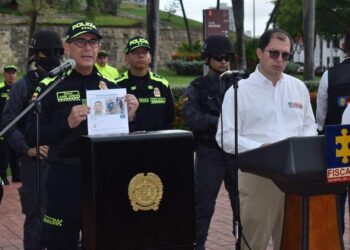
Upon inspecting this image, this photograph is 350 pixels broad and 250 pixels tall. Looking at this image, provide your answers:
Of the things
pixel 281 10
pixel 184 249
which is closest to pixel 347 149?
pixel 184 249

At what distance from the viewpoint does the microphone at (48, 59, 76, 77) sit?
4.04 metres

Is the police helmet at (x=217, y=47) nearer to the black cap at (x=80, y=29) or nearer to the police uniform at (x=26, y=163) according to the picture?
the police uniform at (x=26, y=163)

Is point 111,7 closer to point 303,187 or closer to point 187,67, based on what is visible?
point 187,67

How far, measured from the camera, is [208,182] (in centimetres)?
575

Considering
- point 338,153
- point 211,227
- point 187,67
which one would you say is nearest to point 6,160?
point 211,227

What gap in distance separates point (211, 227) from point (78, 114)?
374 cm

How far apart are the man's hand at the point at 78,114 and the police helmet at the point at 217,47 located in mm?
2187

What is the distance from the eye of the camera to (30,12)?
26.4 m

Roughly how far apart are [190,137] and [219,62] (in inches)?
77.2

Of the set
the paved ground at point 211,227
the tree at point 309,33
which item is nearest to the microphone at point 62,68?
the paved ground at point 211,227

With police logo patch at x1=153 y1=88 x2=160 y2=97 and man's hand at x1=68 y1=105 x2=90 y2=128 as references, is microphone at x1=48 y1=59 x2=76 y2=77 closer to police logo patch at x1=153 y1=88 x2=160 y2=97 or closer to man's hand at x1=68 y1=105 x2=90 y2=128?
man's hand at x1=68 y1=105 x2=90 y2=128

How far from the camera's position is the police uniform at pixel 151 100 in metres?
6.20

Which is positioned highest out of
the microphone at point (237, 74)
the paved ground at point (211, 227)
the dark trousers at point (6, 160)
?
the microphone at point (237, 74)

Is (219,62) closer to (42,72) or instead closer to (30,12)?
(42,72)
